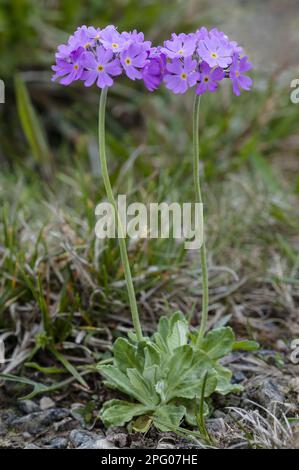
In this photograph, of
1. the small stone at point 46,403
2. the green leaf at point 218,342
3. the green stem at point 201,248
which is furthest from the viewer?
the small stone at point 46,403

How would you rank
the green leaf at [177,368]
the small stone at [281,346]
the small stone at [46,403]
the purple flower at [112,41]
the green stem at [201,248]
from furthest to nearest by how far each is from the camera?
the small stone at [281,346], the small stone at [46,403], the green leaf at [177,368], the green stem at [201,248], the purple flower at [112,41]

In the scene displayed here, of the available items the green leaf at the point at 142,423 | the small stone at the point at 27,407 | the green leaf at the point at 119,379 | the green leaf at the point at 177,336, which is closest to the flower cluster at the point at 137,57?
the green leaf at the point at 177,336

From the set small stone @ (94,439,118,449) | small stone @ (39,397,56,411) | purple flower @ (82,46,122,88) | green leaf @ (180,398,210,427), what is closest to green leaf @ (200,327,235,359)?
green leaf @ (180,398,210,427)

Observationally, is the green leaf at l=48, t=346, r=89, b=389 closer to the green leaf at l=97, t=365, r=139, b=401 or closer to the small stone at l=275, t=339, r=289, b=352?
the green leaf at l=97, t=365, r=139, b=401

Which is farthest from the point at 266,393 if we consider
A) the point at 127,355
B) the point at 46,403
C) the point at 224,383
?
the point at 46,403

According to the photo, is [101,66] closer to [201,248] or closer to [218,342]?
[201,248]

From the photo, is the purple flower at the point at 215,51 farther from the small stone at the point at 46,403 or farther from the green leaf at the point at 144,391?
the small stone at the point at 46,403
